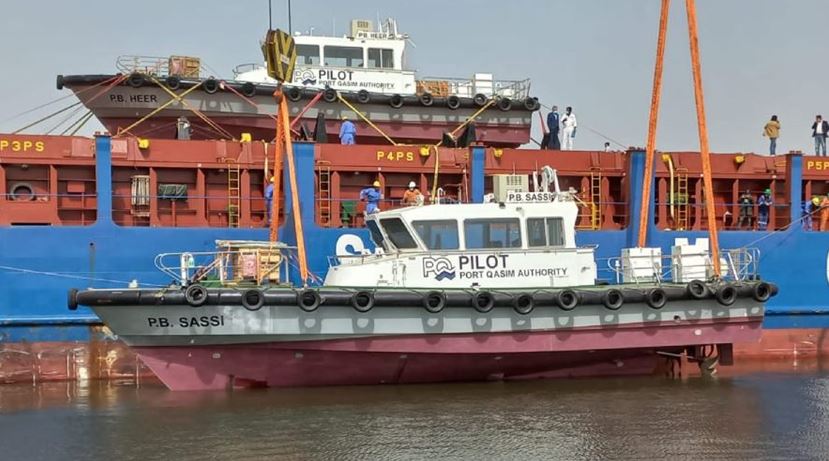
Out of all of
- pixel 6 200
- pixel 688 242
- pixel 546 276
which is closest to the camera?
pixel 546 276

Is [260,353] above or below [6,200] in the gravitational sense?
below

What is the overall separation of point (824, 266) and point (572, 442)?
29.9 feet

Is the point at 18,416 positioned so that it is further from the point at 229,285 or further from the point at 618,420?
the point at 618,420

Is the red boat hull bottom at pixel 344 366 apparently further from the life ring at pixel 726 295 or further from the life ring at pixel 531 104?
the life ring at pixel 531 104

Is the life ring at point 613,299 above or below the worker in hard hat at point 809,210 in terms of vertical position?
below

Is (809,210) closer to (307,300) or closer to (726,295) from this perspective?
(726,295)

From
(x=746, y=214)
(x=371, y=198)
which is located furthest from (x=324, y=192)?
(x=746, y=214)

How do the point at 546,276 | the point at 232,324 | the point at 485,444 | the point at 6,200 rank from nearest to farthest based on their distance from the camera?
1. the point at 485,444
2. the point at 232,324
3. the point at 546,276
4. the point at 6,200

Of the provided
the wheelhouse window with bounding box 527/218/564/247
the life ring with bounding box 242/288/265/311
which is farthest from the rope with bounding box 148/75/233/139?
the wheelhouse window with bounding box 527/218/564/247

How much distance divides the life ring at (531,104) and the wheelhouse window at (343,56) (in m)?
4.16

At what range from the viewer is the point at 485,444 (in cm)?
926

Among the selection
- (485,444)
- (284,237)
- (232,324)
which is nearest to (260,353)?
(232,324)

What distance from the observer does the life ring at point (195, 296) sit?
37.0 ft

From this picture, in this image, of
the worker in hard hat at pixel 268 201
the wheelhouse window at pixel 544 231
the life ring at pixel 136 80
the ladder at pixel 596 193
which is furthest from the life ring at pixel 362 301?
the life ring at pixel 136 80
